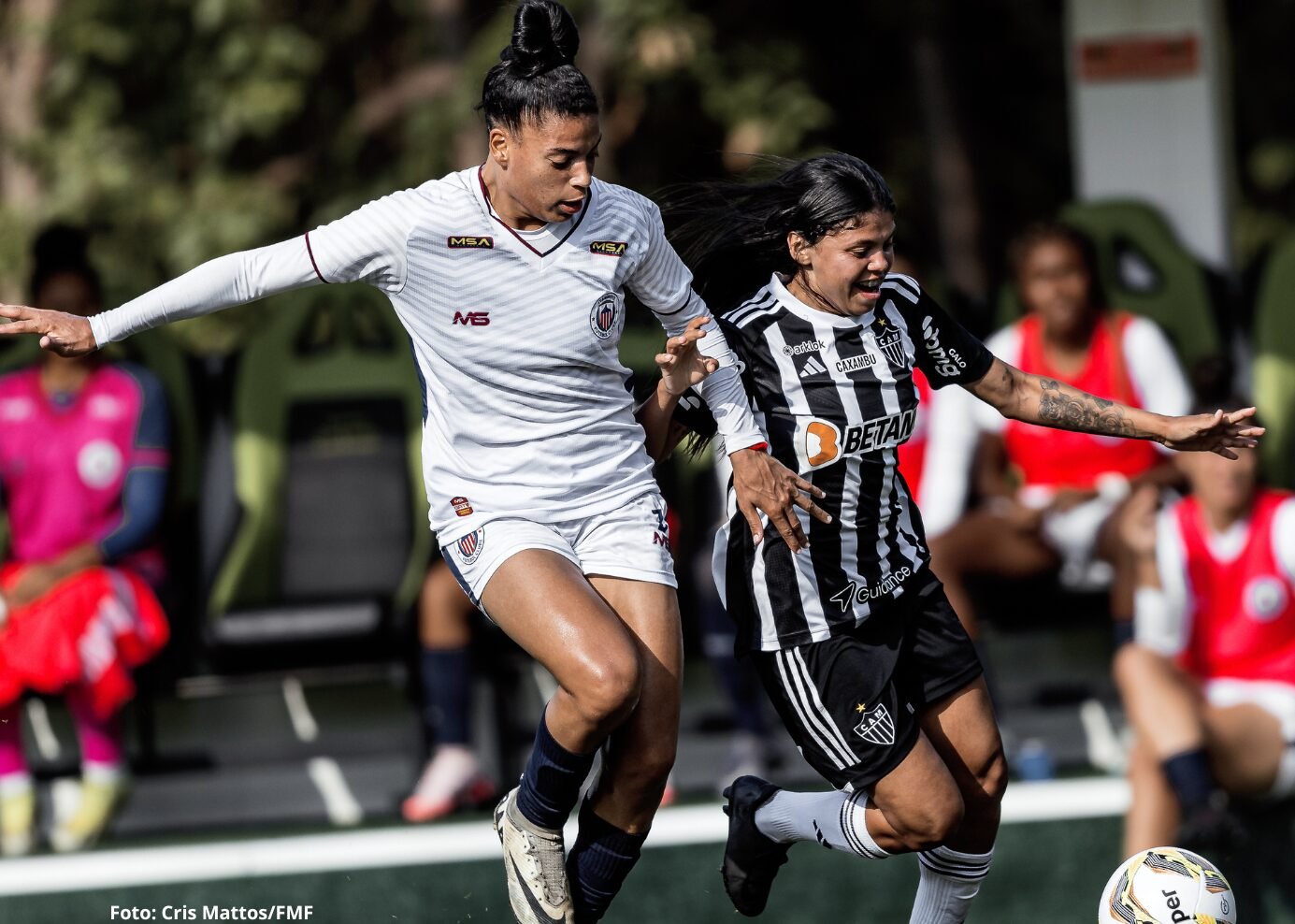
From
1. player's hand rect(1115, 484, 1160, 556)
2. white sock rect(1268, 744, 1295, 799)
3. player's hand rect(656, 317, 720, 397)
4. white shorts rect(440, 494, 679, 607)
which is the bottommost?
white sock rect(1268, 744, 1295, 799)

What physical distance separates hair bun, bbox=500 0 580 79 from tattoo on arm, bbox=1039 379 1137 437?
1.43 metres

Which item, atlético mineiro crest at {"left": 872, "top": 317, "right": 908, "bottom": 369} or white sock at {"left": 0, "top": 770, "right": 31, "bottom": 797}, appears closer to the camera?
atlético mineiro crest at {"left": 872, "top": 317, "right": 908, "bottom": 369}

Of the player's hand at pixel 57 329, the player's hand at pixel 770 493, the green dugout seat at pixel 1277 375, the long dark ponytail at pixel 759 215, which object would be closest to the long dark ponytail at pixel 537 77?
the long dark ponytail at pixel 759 215

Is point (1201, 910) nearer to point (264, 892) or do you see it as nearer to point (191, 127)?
point (264, 892)

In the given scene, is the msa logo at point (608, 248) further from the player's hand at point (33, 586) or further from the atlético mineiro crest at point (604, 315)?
the player's hand at point (33, 586)

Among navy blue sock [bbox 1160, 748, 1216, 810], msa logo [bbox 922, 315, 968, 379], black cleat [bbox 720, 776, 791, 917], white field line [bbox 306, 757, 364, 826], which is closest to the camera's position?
msa logo [bbox 922, 315, 968, 379]

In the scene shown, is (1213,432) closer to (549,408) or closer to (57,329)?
(549,408)

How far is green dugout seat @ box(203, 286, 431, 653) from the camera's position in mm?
6859

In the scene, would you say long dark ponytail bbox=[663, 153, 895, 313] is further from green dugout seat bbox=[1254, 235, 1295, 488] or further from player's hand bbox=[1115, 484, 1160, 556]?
green dugout seat bbox=[1254, 235, 1295, 488]

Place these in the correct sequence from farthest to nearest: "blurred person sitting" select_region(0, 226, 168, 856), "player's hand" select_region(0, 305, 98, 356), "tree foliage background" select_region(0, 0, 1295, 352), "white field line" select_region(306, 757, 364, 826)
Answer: "tree foliage background" select_region(0, 0, 1295, 352) < "white field line" select_region(306, 757, 364, 826) < "blurred person sitting" select_region(0, 226, 168, 856) < "player's hand" select_region(0, 305, 98, 356)

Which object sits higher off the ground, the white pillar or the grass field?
the white pillar

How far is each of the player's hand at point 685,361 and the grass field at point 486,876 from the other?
218 cm

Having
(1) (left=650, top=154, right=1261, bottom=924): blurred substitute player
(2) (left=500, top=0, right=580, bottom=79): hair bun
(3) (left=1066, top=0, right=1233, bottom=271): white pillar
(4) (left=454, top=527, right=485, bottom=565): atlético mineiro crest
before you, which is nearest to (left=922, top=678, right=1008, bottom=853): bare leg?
(1) (left=650, top=154, right=1261, bottom=924): blurred substitute player

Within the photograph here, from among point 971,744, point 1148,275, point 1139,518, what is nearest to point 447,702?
point 971,744
